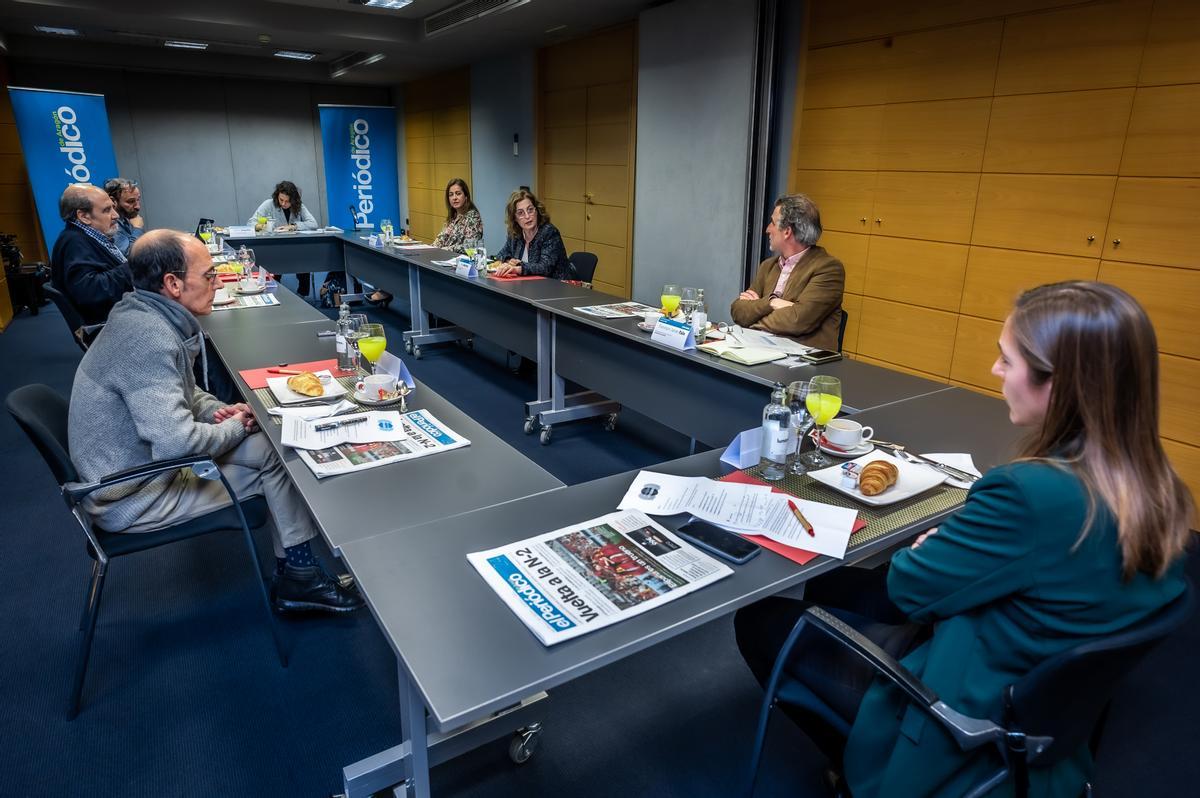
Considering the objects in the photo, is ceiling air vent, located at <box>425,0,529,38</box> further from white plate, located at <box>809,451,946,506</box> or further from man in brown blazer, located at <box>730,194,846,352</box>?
white plate, located at <box>809,451,946,506</box>

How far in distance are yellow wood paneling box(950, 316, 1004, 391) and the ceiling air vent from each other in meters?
4.04

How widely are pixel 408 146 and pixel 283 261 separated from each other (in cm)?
486

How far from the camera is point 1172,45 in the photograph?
2912mm

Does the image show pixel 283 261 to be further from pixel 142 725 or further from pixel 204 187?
pixel 142 725

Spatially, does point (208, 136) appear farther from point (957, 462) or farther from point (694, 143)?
point (957, 462)

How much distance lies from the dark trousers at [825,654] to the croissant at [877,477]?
10.2 inches

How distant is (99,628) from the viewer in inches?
86.5

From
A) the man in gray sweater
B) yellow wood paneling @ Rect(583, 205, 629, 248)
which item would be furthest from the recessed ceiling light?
the man in gray sweater

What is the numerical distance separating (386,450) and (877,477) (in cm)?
116

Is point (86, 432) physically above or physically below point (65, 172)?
below

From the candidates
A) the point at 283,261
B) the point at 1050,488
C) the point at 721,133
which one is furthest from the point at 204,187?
the point at 1050,488

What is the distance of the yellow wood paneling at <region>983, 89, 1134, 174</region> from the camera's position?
313 centimetres

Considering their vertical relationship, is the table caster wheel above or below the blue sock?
below

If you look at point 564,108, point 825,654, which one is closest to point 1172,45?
point 825,654
